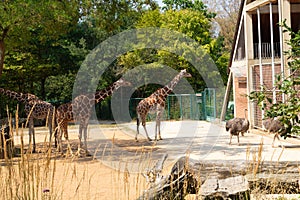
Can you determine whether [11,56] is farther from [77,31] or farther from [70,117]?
[70,117]

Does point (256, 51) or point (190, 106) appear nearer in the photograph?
point (256, 51)

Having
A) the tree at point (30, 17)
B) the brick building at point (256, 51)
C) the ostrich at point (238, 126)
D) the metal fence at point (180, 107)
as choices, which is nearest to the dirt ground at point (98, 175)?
the ostrich at point (238, 126)

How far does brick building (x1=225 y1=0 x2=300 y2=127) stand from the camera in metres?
13.0

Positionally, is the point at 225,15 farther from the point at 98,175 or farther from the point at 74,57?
the point at 98,175

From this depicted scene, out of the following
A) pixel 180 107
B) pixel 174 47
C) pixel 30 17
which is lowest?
pixel 180 107

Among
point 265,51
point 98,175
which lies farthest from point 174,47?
point 98,175

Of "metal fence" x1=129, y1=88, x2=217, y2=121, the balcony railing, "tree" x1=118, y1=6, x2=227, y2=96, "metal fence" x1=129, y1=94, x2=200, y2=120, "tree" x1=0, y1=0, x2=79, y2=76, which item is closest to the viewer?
"tree" x1=0, y1=0, x2=79, y2=76

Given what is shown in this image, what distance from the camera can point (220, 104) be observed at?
20719mm

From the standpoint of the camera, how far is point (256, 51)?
16984 millimetres

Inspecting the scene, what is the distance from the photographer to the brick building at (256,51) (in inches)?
511

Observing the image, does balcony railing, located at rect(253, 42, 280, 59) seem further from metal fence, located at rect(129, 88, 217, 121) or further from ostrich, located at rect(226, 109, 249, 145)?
ostrich, located at rect(226, 109, 249, 145)

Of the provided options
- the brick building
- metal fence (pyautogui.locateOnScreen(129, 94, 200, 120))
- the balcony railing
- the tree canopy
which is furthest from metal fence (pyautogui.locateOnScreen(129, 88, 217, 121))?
the balcony railing

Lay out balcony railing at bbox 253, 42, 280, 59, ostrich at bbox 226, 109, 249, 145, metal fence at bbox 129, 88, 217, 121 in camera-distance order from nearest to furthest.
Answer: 1. ostrich at bbox 226, 109, 249, 145
2. balcony railing at bbox 253, 42, 280, 59
3. metal fence at bbox 129, 88, 217, 121

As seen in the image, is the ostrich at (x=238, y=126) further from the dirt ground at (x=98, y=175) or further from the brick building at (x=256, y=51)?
the dirt ground at (x=98, y=175)
